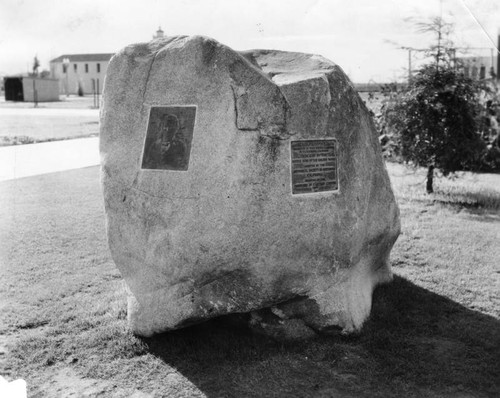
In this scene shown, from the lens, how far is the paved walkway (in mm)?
12125

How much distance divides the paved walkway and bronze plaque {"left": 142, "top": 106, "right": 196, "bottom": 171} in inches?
308

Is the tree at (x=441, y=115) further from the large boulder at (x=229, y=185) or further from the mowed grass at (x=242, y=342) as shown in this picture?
the large boulder at (x=229, y=185)

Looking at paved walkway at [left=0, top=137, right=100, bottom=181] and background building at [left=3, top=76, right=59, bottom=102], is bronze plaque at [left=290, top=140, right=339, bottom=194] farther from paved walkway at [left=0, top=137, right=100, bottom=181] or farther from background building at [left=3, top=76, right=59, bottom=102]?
background building at [left=3, top=76, right=59, bottom=102]

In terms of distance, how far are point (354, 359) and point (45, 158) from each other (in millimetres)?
11148

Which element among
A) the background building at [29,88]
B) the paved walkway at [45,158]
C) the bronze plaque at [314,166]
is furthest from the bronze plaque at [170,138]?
the background building at [29,88]

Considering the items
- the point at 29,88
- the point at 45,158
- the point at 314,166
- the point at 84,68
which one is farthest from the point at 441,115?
the point at 84,68

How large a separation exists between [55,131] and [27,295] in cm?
1429

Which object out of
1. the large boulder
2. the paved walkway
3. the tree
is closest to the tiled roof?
the paved walkway

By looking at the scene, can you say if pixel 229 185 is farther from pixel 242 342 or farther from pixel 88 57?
pixel 88 57

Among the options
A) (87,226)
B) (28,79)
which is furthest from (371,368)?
(28,79)

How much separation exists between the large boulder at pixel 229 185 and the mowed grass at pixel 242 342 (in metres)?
0.30

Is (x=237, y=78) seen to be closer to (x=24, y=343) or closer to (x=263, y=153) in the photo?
(x=263, y=153)

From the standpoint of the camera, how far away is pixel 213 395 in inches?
154

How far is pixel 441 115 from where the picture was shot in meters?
9.59
